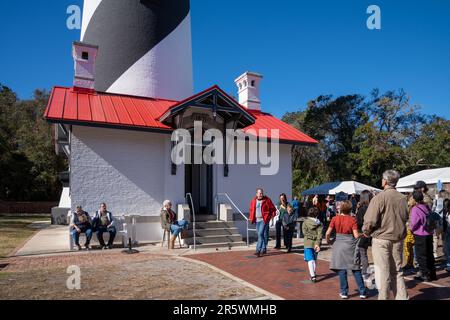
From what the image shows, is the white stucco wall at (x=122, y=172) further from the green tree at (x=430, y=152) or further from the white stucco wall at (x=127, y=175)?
the green tree at (x=430, y=152)

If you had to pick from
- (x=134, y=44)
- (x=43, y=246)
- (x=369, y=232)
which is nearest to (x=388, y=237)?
(x=369, y=232)

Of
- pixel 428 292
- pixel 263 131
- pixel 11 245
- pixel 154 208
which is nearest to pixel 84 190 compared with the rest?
pixel 154 208

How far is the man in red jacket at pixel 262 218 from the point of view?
9.31m

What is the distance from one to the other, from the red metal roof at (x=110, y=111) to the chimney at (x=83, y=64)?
302 mm

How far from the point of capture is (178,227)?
403 inches

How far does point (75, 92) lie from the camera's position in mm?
12492

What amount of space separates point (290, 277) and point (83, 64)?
1026 centimetres

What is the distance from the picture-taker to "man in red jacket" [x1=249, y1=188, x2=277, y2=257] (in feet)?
30.6

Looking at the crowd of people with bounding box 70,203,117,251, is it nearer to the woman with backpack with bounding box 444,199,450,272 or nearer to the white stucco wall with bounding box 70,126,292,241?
the white stucco wall with bounding box 70,126,292,241

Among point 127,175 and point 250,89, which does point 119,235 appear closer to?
point 127,175

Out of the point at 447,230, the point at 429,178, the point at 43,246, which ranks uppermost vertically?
the point at 429,178
